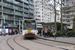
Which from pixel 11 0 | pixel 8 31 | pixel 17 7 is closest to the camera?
pixel 8 31

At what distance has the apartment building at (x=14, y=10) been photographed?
49713mm

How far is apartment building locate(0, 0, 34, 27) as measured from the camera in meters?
49.7

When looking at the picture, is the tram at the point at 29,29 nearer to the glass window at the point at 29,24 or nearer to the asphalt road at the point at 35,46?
the glass window at the point at 29,24

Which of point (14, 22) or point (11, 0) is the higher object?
point (11, 0)

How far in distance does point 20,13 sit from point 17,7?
145 inches

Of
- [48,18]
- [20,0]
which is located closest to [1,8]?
[20,0]

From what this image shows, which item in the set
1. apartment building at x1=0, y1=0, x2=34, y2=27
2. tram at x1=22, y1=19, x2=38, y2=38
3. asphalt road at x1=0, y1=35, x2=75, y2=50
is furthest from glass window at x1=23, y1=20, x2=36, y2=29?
apartment building at x1=0, y1=0, x2=34, y2=27

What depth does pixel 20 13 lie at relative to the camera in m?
59.9

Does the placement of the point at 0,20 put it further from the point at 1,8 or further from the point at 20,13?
the point at 20,13

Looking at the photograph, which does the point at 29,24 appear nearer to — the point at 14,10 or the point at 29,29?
the point at 29,29

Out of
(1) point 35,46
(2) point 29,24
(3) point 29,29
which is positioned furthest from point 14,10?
(1) point 35,46

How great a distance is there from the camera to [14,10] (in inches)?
2192

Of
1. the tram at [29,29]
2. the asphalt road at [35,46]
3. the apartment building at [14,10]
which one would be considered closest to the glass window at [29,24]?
the tram at [29,29]

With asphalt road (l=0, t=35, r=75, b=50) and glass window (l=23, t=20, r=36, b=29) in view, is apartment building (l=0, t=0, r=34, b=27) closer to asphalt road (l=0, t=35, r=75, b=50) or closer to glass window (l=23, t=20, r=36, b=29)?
glass window (l=23, t=20, r=36, b=29)
